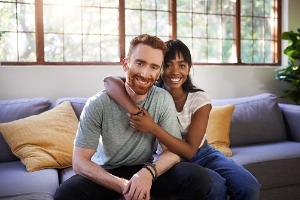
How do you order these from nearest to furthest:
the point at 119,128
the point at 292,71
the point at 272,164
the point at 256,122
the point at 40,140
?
the point at 119,128, the point at 40,140, the point at 272,164, the point at 256,122, the point at 292,71

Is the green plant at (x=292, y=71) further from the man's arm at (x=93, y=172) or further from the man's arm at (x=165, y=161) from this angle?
the man's arm at (x=93, y=172)

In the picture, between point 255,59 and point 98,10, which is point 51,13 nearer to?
A: point 98,10

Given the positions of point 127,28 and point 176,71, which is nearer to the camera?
point 176,71

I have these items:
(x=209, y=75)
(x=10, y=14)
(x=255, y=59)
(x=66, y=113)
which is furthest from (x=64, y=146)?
(x=255, y=59)

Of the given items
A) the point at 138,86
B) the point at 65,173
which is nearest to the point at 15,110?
the point at 65,173

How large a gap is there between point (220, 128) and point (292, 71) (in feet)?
4.77

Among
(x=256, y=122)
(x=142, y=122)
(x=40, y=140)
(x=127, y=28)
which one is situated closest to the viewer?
(x=142, y=122)

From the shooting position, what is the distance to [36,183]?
1743mm

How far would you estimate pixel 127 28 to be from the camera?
3.34 metres

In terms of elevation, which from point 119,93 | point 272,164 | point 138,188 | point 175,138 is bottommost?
point 272,164

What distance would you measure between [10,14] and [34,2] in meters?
0.23

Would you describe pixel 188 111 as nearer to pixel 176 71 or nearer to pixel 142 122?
pixel 176 71

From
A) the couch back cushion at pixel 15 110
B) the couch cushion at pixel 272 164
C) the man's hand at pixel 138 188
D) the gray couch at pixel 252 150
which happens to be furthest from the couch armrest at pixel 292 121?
the couch back cushion at pixel 15 110

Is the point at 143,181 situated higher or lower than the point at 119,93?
lower
